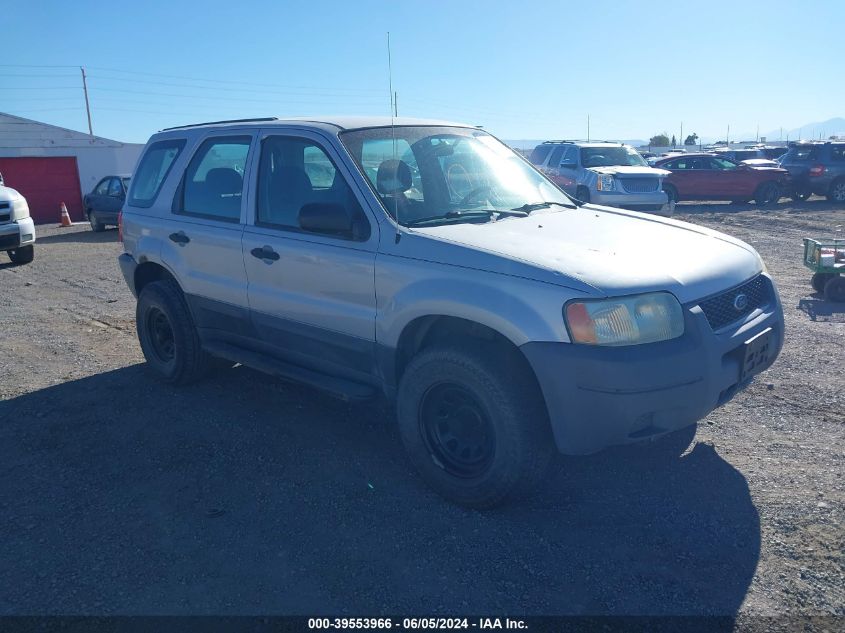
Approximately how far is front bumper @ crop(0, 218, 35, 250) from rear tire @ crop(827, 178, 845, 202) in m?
20.4

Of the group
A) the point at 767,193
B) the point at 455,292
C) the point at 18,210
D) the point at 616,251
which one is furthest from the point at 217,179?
the point at 767,193

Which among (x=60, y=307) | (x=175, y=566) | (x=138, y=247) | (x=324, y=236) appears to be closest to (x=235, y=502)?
(x=175, y=566)

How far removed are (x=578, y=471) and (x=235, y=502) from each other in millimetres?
1967

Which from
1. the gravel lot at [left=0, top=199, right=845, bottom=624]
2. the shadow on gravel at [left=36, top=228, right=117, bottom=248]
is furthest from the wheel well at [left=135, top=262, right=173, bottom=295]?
the shadow on gravel at [left=36, top=228, right=117, bottom=248]

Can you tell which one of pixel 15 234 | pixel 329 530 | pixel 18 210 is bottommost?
pixel 329 530

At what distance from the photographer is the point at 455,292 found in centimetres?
367

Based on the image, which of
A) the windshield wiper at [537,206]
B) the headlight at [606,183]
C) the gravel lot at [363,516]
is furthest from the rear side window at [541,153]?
the windshield wiper at [537,206]

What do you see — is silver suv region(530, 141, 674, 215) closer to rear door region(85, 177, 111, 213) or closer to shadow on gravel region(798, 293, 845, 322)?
shadow on gravel region(798, 293, 845, 322)

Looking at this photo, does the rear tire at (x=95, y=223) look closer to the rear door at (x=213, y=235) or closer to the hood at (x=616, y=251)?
the rear door at (x=213, y=235)

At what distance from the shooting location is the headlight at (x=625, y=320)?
3326 mm

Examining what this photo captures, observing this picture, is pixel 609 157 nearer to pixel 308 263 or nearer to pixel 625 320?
pixel 308 263

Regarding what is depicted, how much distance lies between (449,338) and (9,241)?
11.2 meters

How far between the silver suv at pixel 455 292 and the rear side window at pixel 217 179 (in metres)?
0.02

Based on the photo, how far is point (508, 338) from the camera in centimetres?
351
